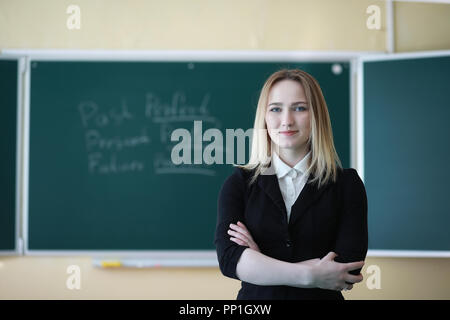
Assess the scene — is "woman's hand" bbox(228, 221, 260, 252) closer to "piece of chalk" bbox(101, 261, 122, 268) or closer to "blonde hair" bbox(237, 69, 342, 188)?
"blonde hair" bbox(237, 69, 342, 188)

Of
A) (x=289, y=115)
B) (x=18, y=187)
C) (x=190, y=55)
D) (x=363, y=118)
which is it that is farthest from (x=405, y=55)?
(x=18, y=187)

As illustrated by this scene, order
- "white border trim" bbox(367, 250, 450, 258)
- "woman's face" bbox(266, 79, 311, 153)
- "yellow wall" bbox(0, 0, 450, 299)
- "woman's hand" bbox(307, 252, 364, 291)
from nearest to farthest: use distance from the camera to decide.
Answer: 1. "woman's hand" bbox(307, 252, 364, 291)
2. "woman's face" bbox(266, 79, 311, 153)
3. "white border trim" bbox(367, 250, 450, 258)
4. "yellow wall" bbox(0, 0, 450, 299)

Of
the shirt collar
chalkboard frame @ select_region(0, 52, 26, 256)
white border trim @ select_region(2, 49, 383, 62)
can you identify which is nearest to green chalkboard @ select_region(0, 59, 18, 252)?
chalkboard frame @ select_region(0, 52, 26, 256)

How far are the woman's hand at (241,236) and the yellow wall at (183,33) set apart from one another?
4.03 feet

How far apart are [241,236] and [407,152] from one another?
4.99ft

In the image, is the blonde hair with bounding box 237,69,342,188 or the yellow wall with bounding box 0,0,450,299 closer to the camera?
the blonde hair with bounding box 237,69,342,188

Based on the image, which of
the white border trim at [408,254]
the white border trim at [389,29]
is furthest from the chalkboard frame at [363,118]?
the white border trim at [389,29]

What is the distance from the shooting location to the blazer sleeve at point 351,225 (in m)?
1.13

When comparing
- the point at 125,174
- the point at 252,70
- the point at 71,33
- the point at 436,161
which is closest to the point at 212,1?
the point at 252,70

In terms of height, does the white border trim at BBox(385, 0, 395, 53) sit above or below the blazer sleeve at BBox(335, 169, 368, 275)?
above

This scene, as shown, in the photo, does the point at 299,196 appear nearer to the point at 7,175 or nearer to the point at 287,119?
the point at 287,119

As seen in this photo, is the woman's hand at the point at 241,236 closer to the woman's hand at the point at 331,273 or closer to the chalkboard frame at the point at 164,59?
the woman's hand at the point at 331,273

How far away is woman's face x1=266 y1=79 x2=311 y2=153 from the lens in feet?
3.90
